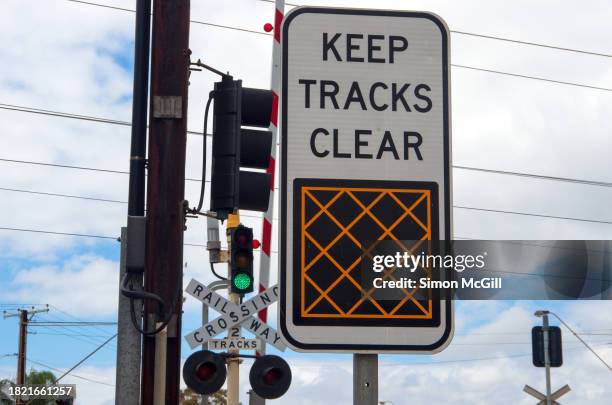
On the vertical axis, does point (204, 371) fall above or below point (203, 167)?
below

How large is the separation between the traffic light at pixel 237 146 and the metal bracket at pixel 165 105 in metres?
0.81

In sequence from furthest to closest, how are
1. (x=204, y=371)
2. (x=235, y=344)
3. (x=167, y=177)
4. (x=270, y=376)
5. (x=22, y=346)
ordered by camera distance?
(x=22, y=346) < (x=235, y=344) < (x=204, y=371) < (x=270, y=376) < (x=167, y=177)

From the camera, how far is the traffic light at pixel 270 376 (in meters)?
11.3

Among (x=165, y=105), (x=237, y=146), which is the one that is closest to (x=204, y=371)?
(x=165, y=105)

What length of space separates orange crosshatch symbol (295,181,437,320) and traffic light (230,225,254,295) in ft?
23.9

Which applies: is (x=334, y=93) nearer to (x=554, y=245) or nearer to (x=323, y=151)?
(x=323, y=151)

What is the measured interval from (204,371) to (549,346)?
11.9 metres

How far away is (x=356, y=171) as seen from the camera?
121 inches

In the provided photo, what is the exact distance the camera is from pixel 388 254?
118 inches

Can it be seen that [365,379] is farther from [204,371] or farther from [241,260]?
[204,371]

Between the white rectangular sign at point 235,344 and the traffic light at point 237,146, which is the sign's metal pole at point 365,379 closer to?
the traffic light at point 237,146

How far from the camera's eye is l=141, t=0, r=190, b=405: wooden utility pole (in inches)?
319

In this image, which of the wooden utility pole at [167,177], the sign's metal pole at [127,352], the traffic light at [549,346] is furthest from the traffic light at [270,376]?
the traffic light at [549,346]

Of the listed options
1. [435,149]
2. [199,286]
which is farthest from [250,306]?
[435,149]
